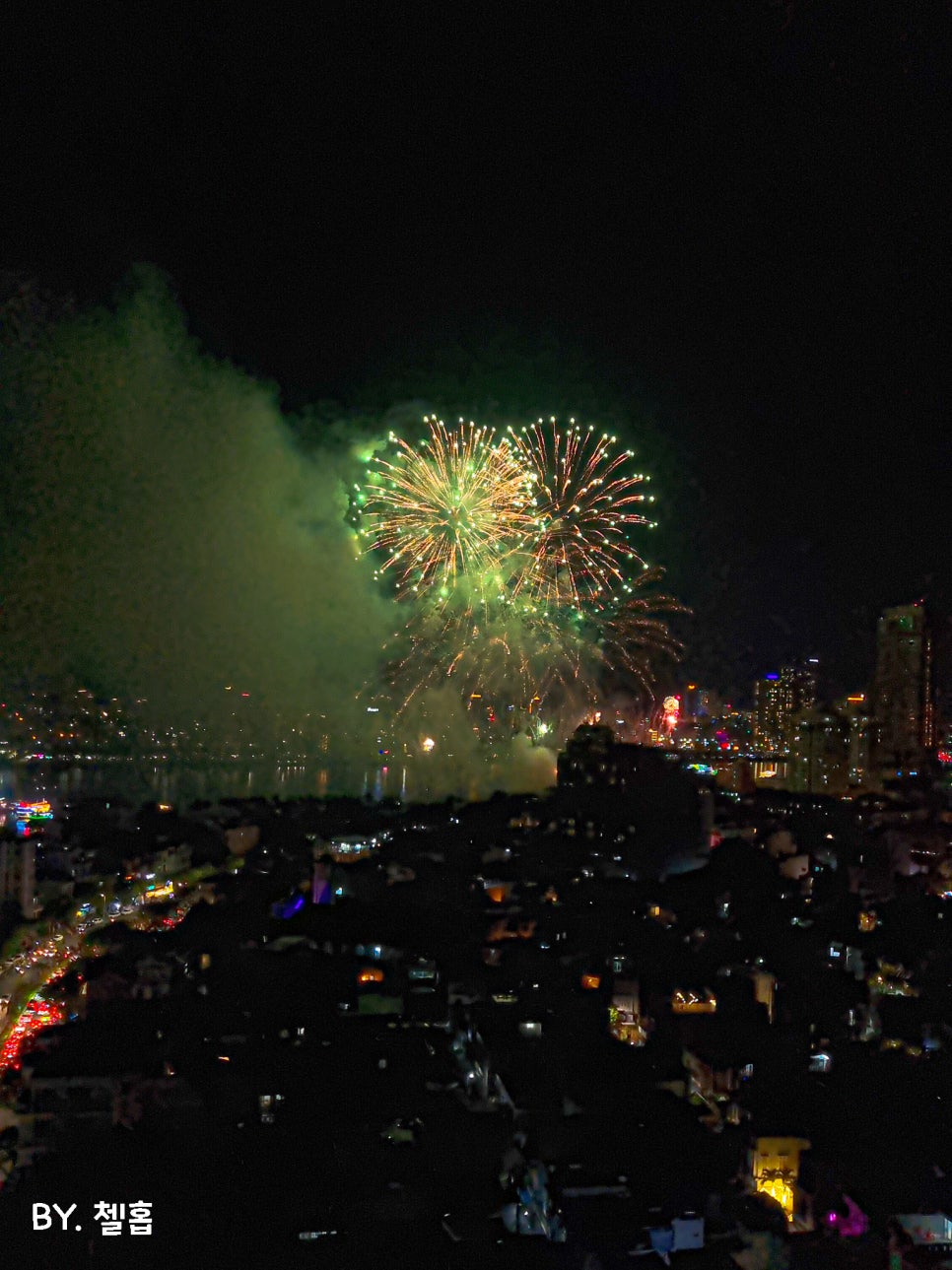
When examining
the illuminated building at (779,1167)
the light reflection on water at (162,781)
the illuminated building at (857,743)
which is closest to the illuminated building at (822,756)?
the illuminated building at (857,743)

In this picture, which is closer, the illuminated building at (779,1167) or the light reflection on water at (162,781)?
the illuminated building at (779,1167)

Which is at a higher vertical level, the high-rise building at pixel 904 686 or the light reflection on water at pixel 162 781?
the high-rise building at pixel 904 686

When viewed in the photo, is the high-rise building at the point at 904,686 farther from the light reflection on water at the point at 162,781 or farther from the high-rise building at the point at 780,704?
the light reflection on water at the point at 162,781

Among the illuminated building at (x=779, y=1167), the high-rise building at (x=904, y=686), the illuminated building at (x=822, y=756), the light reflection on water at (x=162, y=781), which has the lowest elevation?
the illuminated building at (x=779, y=1167)

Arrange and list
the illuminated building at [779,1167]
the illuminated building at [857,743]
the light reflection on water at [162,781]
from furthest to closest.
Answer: the illuminated building at [857,743] → the light reflection on water at [162,781] → the illuminated building at [779,1167]

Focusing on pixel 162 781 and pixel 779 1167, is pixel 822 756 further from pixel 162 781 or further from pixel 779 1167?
pixel 779 1167

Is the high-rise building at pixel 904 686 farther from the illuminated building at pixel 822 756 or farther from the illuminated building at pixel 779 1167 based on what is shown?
the illuminated building at pixel 779 1167

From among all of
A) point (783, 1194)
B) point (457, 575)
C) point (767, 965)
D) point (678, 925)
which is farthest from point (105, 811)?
point (783, 1194)

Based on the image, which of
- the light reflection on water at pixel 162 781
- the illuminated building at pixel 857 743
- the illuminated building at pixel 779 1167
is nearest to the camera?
the illuminated building at pixel 779 1167

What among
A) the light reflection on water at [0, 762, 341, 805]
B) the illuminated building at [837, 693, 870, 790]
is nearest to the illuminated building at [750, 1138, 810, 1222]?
the light reflection on water at [0, 762, 341, 805]
